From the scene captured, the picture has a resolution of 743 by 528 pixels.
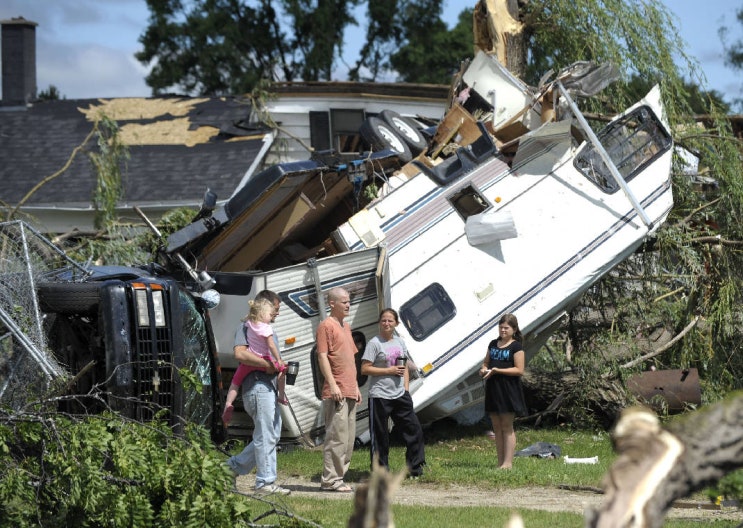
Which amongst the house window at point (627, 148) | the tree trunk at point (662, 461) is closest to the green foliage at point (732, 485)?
A: the tree trunk at point (662, 461)

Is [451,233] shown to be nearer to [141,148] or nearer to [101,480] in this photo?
[101,480]

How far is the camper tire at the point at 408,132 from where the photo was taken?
15086 mm

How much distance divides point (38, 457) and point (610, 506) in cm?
449

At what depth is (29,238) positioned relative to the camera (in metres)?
11.4

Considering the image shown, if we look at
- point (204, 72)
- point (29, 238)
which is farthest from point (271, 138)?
point (204, 72)

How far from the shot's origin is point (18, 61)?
25062mm

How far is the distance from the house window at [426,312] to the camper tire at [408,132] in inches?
124

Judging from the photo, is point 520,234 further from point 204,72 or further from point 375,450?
point 204,72

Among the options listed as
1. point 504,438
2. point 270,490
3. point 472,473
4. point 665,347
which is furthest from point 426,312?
point 665,347

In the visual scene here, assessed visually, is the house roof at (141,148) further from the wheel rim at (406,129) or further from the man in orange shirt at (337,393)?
the man in orange shirt at (337,393)

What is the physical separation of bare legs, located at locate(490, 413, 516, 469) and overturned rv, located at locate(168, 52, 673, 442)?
4.13 ft

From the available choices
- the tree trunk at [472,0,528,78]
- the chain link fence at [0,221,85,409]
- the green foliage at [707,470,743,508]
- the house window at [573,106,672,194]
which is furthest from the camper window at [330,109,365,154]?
the green foliage at [707,470,743,508]

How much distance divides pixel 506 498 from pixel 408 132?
6.87m

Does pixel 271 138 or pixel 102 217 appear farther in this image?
pixel 271 138
